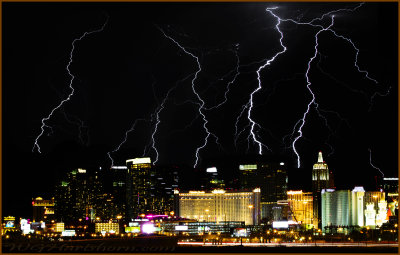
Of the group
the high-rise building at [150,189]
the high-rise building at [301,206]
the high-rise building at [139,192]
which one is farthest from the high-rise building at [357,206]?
the high-rise building at [139,192]

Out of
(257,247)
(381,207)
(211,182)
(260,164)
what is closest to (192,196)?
(211,182)

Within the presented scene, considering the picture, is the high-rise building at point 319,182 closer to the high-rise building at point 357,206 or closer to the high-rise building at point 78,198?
the high-rise building at point 357,206

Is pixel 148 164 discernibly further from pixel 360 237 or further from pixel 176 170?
pixel 360 237

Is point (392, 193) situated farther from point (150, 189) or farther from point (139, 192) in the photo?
point (139, 192)

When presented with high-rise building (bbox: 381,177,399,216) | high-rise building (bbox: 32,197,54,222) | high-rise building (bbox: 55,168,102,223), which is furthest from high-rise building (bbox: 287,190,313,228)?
high-rise building (bbox: 32,197,54,222)

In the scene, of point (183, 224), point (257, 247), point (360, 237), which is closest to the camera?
point (257, 247)
